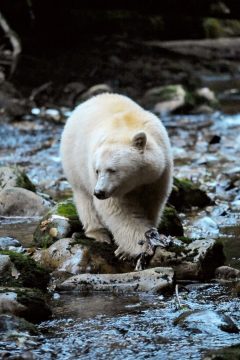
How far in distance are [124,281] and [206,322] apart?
1.31 m

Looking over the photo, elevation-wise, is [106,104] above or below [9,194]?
above

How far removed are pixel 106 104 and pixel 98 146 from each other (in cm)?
104

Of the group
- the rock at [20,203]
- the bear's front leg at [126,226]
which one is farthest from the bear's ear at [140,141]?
the rock at [20,203]

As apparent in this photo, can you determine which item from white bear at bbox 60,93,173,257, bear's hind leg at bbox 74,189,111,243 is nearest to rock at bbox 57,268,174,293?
white bear at bbox 60,93,173,257

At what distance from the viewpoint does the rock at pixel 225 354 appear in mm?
4230

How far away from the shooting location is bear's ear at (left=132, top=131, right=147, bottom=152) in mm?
6105

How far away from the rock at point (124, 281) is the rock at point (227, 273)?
53cm

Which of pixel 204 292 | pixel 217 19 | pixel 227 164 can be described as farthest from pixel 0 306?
pixel 217 19

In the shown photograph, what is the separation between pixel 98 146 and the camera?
21.0 feet

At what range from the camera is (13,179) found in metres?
9.85

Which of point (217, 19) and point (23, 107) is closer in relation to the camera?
point (23, 107)

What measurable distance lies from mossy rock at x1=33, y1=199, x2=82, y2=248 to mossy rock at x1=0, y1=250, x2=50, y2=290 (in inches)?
35.9

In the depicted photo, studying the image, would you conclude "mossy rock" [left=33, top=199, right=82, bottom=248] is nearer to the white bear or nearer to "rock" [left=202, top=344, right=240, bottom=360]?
the white bear

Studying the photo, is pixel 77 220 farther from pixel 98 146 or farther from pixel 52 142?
pixel 52 142
